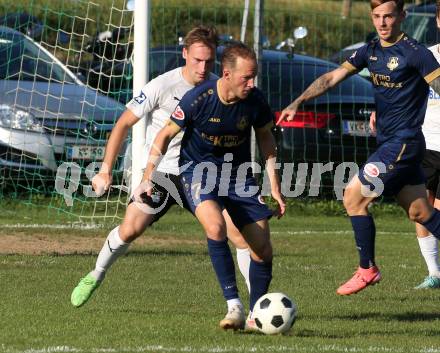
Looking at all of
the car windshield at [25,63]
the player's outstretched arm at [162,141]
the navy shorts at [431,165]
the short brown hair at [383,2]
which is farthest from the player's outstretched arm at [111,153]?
the car windshield at [25,63]

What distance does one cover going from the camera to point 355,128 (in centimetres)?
1389

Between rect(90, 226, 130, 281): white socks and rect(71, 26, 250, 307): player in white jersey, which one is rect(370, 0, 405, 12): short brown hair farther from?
rect(90, 226, 130, 281): white socks

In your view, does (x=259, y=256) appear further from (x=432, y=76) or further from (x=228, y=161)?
(x=432, y=76)

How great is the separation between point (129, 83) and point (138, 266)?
4.29m

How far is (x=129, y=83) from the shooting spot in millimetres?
13641

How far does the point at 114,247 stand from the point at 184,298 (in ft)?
2.67

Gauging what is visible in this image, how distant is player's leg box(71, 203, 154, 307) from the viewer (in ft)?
24.4

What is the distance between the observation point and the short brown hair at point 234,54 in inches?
266

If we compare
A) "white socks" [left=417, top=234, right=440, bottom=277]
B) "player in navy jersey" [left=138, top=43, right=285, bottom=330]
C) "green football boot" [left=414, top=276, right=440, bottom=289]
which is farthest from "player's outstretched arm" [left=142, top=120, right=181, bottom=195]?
"white socks" [left=417, top=234, right=440, bottom=277]

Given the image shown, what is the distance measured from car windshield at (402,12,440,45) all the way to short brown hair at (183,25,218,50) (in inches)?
377

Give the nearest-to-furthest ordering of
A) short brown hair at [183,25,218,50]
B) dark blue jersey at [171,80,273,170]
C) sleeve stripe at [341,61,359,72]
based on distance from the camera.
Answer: dark blue jersey at [171,80,273,170] → short brown hair at [183,25,218,50] → sleeve stripe at [341,61,359,72]

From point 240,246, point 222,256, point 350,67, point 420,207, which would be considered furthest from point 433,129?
point 222,256

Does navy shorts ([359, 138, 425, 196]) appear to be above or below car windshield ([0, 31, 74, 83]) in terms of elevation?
above

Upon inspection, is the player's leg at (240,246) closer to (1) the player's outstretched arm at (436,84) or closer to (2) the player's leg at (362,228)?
(2) the player's leg at (362,228)
